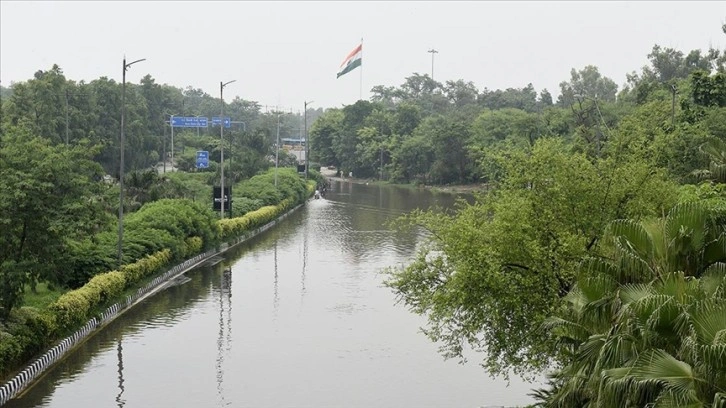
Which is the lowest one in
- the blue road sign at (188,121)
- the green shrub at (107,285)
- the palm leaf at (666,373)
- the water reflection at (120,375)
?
the water reflection at (120,375)

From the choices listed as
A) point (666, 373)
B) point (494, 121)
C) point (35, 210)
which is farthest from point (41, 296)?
point (494, 121)

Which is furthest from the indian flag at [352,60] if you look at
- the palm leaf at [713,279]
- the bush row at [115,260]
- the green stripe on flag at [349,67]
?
the palm leaf at [713,279]

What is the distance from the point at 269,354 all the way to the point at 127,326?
20.2 feet

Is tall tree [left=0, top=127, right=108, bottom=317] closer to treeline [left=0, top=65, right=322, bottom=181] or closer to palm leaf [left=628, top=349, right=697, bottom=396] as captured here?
palm leaf [left=628, top=349, right=697, bottom=396]

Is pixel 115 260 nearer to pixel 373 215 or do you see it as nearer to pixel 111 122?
pixel 373 215

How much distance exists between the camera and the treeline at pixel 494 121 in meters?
64.6

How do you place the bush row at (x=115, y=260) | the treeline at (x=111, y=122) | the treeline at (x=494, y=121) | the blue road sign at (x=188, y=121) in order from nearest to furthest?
the bush row at (x=115, y=260), the treeline at (x=494, y=121), the treeline at (x=111, y=122), the blue road sign at (x=188, y=121)

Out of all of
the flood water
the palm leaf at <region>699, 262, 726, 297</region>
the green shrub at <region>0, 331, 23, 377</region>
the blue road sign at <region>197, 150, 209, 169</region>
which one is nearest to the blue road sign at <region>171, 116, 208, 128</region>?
the blue road sign at <region>197, 150, 209, 169</region>

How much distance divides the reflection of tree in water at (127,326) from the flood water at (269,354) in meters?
0.04

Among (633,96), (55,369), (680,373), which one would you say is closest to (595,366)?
(680,373)

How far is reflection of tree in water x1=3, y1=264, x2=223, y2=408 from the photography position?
22.9m

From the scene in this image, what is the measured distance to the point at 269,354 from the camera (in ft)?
89.4

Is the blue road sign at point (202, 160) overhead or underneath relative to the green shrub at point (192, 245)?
overhead

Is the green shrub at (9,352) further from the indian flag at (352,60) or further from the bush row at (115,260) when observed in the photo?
the indian flag at (352,60)
